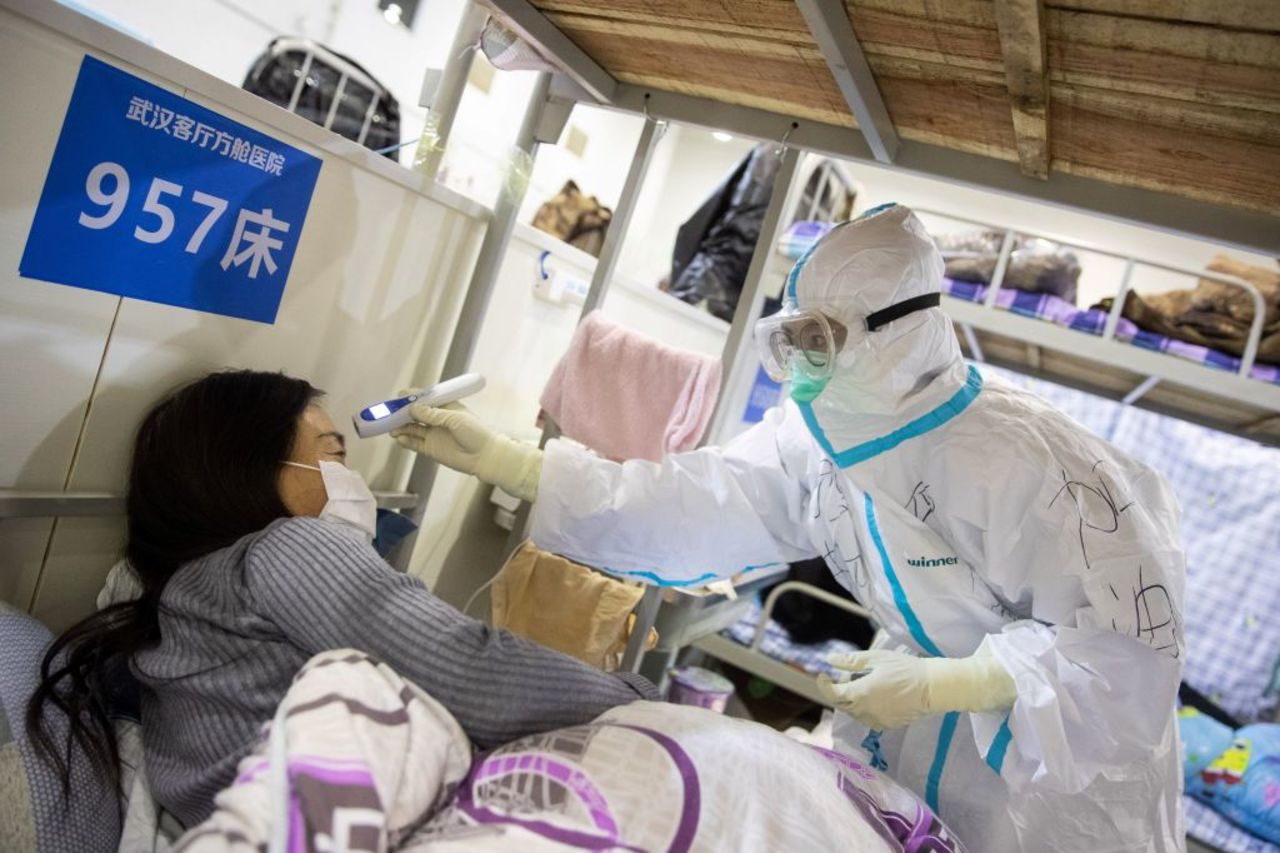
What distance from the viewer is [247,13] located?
2955 mm

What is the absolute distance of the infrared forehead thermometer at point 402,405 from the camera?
3.65 ft

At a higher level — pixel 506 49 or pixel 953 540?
pixel 506 49

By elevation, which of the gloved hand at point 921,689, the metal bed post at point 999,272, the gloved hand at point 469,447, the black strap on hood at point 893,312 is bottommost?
the gloved hand at point 921,689

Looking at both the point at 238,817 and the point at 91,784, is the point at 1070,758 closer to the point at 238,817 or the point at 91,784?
the point at 238,817

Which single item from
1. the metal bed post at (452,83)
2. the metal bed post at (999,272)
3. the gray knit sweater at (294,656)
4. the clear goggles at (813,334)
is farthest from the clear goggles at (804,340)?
the metal bed post at (999,272)

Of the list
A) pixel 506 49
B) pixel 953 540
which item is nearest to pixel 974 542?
pixel 953 540

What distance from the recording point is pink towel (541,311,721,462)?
1524 mm

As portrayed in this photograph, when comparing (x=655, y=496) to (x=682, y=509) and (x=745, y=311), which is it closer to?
(x=682, y=509)

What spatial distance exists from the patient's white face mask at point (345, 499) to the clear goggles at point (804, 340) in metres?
0.64

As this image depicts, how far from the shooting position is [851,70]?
0.95 m

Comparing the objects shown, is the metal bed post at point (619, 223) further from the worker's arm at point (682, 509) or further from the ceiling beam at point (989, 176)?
the worker's arm at point (682, 509)

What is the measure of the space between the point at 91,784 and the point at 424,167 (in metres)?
1.03

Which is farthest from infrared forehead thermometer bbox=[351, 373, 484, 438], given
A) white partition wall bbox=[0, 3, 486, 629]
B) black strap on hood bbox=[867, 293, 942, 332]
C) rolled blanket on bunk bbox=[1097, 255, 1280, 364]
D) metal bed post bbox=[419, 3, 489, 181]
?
rolled blanket on bunk bbox=[1097, 255, 1280, 364]

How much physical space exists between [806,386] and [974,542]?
1.12ft
